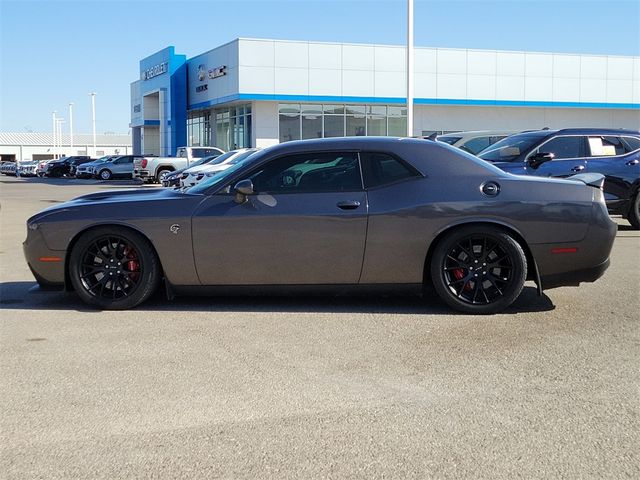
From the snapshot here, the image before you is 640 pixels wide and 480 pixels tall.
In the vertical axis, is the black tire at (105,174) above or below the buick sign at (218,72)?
below

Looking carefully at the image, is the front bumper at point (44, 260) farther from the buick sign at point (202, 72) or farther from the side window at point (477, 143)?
the buick sign at point (202, 72)

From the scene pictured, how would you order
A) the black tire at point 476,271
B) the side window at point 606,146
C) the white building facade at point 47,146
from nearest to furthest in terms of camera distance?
the black tire at point 476,271
the side window at point 606,146
the white building facade at point 47,146

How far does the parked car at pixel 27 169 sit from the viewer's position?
186ft

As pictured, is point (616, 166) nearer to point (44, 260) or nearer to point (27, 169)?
point (44, 260)

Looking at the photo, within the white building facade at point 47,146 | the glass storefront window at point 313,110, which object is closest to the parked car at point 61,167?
the glass storefront window at point 313,110

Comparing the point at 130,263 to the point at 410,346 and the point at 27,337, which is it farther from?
the point at 410,346

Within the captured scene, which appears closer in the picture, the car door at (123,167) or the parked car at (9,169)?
the car door at (123,167)

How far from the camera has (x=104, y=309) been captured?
20.9ft

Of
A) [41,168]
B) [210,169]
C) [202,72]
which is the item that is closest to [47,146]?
[41,168]

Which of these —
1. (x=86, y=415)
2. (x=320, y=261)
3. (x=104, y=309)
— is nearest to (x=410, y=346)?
(x=320, y=261)

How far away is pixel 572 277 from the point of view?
6160 mm

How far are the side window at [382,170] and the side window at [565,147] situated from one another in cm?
653

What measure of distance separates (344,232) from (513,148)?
703 centimetres

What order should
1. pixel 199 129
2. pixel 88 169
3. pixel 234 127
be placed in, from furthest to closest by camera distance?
Answer: 1. pixel 199 129
2. pixel 88 169
3. pixel 234 127
